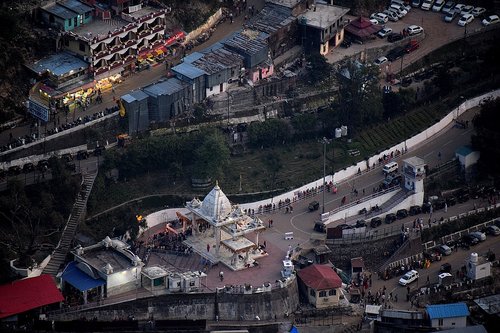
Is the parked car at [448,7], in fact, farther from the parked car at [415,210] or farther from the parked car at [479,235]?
the parked car at [479,235]

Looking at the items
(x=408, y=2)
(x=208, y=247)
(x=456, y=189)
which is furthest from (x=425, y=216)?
(x=408, y=2)

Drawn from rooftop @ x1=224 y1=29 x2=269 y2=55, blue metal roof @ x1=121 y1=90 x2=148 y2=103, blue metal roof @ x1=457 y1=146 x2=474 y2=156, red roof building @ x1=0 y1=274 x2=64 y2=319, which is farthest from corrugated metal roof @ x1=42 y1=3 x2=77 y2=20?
blue metal roof @ x1=457 y1=146 x2=474 y2=156

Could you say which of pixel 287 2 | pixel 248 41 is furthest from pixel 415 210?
pixel 287 2

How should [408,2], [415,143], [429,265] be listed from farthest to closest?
[408,2], [415,143], [429,265]

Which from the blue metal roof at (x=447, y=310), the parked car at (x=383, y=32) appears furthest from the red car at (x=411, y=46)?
the blue metal roof at (x=447, y=310)

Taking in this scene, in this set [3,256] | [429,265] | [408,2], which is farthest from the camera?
[408,2]

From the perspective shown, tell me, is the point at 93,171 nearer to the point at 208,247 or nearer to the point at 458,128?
the point at 208,247

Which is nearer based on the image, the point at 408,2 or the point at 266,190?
the point at 266,190
